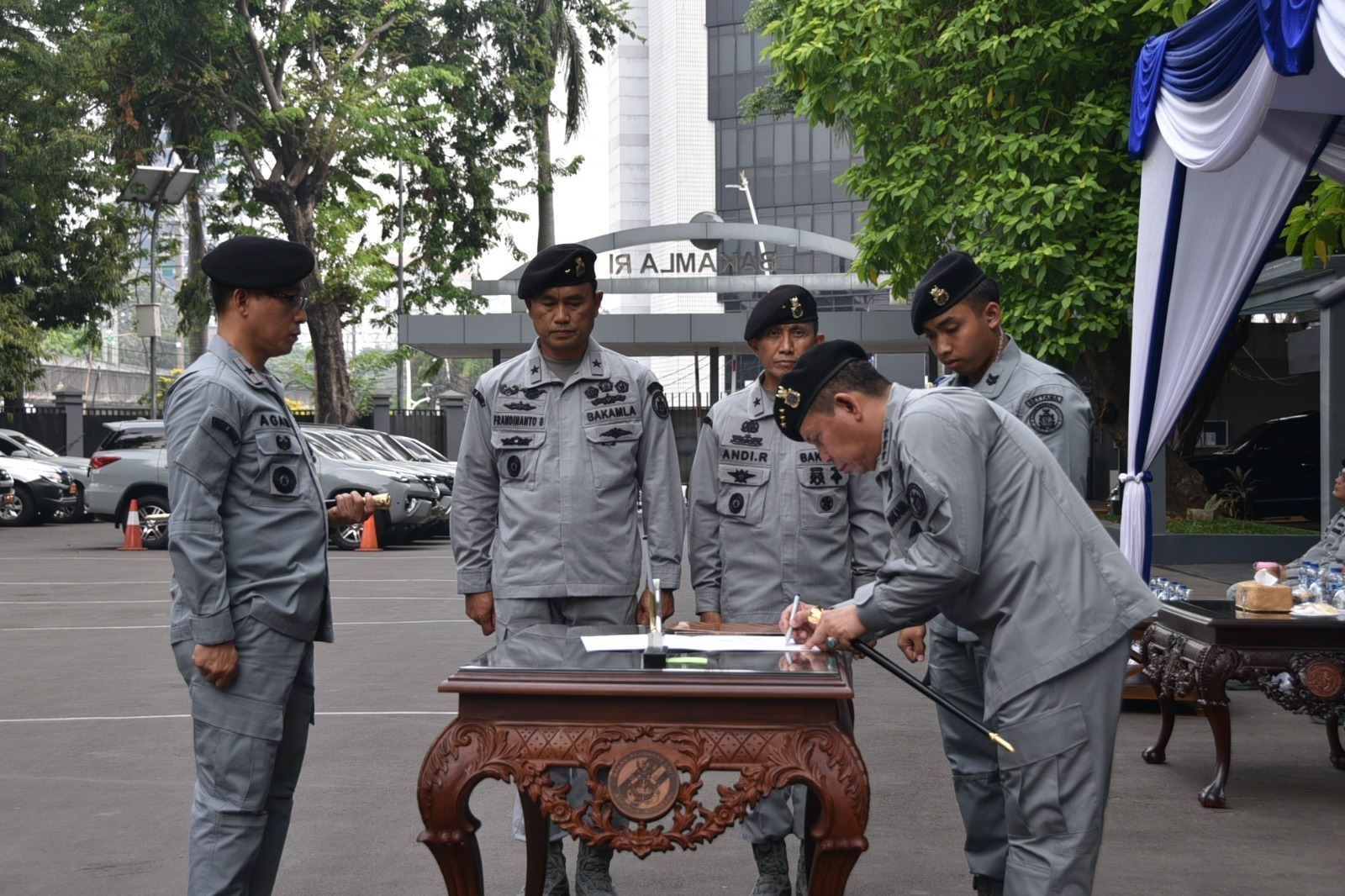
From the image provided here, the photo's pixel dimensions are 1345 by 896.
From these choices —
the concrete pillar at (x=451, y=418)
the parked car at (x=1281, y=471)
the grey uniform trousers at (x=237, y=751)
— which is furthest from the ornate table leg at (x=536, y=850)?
the concrete pillar at (x=451, y=418)

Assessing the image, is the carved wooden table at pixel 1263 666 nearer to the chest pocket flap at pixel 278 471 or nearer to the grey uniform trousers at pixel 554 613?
the grey uniform trousers at pixel 554 613

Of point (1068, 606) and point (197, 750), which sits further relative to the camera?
point (197, 750)

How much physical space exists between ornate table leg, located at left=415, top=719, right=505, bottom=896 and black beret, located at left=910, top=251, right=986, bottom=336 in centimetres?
193

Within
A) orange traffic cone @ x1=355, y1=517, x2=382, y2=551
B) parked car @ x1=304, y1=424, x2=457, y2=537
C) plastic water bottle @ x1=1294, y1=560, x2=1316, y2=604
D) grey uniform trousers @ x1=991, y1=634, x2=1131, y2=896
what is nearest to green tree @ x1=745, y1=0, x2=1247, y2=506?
parked car @ x1=304, y1=424, x2=457, y2=537

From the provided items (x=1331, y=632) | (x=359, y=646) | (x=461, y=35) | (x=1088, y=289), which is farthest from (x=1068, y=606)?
(x=461, y=35)

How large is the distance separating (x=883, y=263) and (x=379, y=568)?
7.35 m

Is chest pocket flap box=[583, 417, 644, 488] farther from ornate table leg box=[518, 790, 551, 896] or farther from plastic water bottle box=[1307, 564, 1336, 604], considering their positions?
plastic water bottle box=[1307, 564, 1336, 604]

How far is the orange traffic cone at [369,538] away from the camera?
18.5 metres

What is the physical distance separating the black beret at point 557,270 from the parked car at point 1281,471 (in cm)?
1753

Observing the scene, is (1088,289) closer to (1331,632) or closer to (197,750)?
(1331,632)

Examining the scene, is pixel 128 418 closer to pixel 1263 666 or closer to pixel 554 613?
pixel 554 613

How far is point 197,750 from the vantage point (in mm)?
3514

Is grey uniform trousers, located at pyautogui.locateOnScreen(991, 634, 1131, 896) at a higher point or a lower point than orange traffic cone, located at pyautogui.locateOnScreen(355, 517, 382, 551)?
higher

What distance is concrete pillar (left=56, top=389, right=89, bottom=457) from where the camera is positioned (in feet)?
96.8
